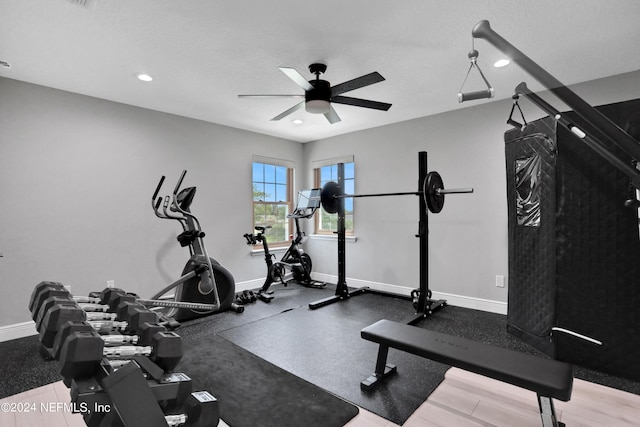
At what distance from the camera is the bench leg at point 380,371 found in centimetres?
213

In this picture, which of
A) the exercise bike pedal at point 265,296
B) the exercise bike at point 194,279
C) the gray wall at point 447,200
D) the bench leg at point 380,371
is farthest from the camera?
the exercise bike pedal at point 265,296

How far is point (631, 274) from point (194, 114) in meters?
4.70

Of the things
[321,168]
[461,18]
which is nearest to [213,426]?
[461,18]

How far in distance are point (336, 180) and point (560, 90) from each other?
4497 millimetres

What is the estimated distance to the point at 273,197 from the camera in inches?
215

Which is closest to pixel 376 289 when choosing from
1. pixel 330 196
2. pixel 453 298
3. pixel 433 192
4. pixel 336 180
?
pixel 453 298

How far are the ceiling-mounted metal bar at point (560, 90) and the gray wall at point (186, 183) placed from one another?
2.99 meters


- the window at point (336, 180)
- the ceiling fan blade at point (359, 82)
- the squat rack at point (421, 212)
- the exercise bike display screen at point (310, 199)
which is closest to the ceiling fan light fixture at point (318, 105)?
the ceiling fan blade at point (359, 82)

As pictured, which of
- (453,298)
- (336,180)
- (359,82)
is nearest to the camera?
(359,82)

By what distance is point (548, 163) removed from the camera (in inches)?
98.5

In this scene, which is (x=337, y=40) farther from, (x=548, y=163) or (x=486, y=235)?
(x=486, y=235)

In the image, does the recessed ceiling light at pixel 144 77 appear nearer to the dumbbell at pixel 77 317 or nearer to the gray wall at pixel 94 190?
the gray wall at pixel 94 190

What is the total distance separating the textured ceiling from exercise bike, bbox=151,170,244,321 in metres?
1.22

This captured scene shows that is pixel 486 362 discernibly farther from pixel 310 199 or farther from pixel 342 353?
A: pixel 310 199
